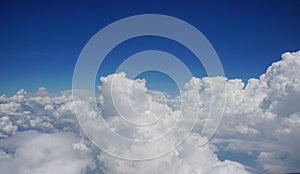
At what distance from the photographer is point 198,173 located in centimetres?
19662

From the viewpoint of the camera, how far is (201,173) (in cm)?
19600

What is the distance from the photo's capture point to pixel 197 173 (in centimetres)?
19825

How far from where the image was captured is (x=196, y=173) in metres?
199

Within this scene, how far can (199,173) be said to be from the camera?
645 ft

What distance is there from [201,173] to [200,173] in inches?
39.9

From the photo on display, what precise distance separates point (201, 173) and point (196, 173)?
15.2 feet

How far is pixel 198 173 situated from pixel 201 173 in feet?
7.63

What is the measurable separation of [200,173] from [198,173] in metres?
1.60

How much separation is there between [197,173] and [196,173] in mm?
1027

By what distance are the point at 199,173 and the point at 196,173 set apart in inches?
128

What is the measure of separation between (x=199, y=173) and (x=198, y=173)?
30.4 inches

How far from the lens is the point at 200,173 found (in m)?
197
